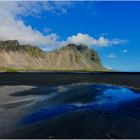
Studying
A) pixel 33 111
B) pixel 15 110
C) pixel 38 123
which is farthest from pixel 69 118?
pixel 15 110

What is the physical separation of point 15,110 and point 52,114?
14.6ft

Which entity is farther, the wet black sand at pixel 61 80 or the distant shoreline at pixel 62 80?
the wet black sand at pixel 61 80

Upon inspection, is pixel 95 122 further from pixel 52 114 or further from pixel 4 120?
pixel 4 120

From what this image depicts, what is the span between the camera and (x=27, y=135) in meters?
14.3

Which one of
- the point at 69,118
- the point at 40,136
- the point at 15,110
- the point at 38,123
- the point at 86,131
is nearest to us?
the point at 40,136

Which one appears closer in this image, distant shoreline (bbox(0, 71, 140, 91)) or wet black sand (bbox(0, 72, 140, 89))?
distant shoreline (bbox(0, 71, 140, 91))

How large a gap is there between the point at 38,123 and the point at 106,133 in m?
5.75

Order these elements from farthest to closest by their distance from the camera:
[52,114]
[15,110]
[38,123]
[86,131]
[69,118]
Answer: [15,110] < [52,114] < [69,118] < [38,123] < [86,131]

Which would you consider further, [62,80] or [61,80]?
[62,80]

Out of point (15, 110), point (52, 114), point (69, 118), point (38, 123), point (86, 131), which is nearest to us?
point (86, 131)

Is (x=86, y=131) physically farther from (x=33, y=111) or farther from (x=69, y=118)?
(x=33, y=111)

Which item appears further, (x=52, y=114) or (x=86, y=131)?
(x=52, y=114)

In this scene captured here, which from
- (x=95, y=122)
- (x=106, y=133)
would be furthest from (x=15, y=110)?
(x=106, y=133)

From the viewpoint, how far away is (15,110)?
2216 centimetres
